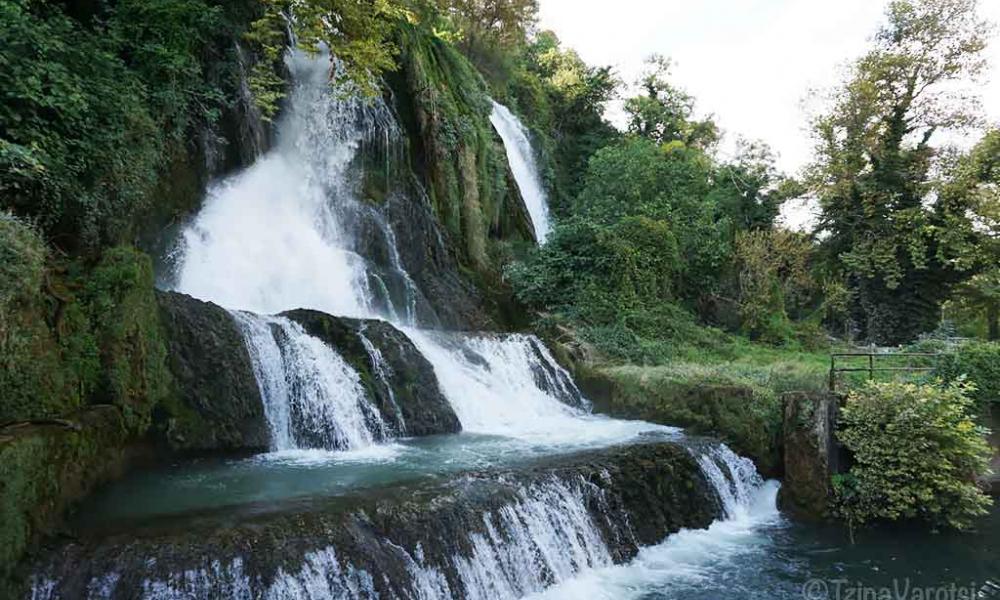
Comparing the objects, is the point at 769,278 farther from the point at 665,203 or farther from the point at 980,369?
the point at 980,369

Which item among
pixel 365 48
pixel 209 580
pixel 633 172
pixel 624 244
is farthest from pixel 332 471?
pixel 633 172

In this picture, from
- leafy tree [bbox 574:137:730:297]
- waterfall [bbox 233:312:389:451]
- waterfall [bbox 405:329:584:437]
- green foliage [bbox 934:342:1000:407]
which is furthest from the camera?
leafy tree [bbox 574:137:730:297]

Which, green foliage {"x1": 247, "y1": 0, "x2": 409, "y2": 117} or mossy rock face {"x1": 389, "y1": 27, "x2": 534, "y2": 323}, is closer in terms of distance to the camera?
green foliage {"x1": 247, "y1": 0, "x2": 409, "y2": 117}

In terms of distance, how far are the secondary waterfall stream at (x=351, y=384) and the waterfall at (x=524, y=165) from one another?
8546 millimetres

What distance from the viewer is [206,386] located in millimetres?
8672

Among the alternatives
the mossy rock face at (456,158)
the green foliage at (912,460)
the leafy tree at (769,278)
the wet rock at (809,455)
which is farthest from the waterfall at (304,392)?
the leafy tree at (769,278)

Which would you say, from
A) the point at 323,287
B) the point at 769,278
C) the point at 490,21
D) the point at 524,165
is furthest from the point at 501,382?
the point at 490,21

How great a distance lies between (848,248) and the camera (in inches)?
953

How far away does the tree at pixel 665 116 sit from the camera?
36688mm

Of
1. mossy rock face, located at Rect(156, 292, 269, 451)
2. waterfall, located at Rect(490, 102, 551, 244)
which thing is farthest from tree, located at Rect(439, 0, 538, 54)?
mossy rock face, located at Rect(156, 292, 269, 451)

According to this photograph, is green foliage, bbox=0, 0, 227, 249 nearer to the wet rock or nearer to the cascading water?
the cascading water

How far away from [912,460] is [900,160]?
1674cm

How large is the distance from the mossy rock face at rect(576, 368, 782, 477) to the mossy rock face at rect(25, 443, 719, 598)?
289 centimetres

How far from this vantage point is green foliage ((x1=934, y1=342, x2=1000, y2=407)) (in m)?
11.2
